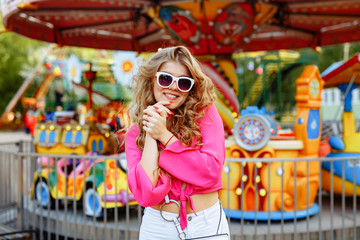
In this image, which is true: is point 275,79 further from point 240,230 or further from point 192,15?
point 240,230

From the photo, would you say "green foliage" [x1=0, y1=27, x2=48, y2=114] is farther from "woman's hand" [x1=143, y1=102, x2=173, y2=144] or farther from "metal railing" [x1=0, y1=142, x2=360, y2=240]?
"woman's hand" [x1=143, y1=102, x2=173, y2=144]

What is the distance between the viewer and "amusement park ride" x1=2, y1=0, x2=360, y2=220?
4.21m

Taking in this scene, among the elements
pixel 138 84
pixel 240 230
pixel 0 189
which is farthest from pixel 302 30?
pixel 138 84

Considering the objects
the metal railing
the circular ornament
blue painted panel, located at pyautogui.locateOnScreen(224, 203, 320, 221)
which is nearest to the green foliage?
the metal railing

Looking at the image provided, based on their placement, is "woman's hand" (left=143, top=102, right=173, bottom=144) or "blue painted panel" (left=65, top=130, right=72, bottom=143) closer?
"woman's hand" (left=143, top=102, right=173, bottom=144)

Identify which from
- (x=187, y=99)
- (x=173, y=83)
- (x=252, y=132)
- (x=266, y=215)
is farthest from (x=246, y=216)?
(x=173, y=83)

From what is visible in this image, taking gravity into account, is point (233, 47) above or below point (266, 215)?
above

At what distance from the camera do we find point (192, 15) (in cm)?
516

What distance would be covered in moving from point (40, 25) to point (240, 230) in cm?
535

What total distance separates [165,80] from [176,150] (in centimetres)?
30

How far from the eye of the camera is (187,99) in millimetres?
1687

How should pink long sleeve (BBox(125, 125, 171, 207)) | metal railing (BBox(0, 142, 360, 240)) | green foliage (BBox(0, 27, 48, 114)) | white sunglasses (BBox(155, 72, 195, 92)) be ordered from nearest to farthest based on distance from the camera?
pink long sleeve (BBox(125, 125, 171, 207)), white sunglasses (BBox(155, 72, 195, 92)), metal railing (BBox(0, 142, 360, 240)), green foliage (BBox(0, 27, 48, 114))

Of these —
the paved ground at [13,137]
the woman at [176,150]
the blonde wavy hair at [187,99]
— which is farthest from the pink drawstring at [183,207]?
the paved ground at [13,137]

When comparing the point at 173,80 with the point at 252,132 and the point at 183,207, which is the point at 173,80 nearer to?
the point at 183,207
